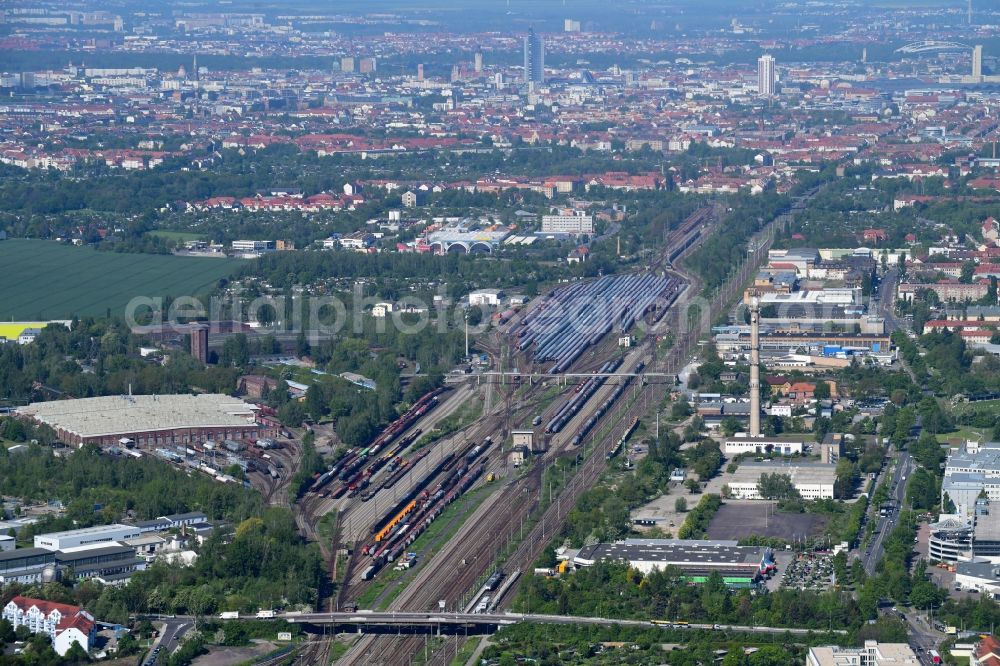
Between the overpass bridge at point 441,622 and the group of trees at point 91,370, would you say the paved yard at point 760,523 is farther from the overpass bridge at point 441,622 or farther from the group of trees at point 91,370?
the group of trees at point 91,370

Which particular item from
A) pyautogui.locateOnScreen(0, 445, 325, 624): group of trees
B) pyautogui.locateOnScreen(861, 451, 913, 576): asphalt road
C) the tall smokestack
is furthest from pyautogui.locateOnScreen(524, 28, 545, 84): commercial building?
pyautogui.locateOnScreen(0, 445, 325, 624): group of trees

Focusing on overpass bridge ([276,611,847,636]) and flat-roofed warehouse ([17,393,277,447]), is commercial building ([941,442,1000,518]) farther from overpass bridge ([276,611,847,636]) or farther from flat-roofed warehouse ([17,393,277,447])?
flat-roofed warehouse ([17,393,277,447])

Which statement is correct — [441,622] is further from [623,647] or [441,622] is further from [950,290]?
[950,290]

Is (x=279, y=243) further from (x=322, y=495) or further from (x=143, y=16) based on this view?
(x=143, y=16)

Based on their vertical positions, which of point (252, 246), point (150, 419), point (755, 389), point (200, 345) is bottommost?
point (252, 246)

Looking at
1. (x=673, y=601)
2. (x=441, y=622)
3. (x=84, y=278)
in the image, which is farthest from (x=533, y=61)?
(x=441, y=622)

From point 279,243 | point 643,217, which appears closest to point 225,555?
point 279,243
